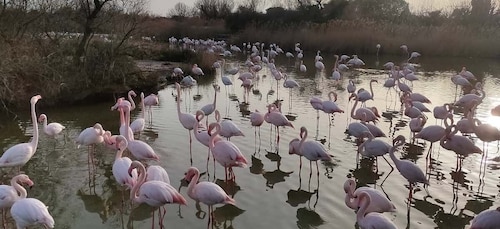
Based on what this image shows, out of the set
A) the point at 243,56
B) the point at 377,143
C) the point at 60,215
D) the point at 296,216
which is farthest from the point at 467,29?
the point at 60,215

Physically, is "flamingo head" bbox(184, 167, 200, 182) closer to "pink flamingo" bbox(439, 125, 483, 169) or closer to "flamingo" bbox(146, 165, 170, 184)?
"flamingo" bbox(146, 165, 170, 184)

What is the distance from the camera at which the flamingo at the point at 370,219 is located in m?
4.43

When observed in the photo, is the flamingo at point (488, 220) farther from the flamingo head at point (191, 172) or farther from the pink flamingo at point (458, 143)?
the flamingo head at point (191, 172)

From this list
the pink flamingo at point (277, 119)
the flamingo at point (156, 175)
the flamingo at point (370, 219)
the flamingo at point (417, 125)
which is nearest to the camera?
the flamingo at point (370, 219)

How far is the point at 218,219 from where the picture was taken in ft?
18.9

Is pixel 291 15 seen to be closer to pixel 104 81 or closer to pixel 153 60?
pixel 153 60

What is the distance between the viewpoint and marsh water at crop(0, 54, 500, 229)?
18.9ft

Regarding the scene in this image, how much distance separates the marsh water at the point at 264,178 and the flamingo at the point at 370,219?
2.96ft

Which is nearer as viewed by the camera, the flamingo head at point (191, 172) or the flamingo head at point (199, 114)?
the flamingo head at point (191, 172)

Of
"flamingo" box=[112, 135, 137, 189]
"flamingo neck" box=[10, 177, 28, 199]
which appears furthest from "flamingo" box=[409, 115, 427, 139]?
"flamingo neck" box=[10, 177, 28, 199]

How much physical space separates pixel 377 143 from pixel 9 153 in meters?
5.48

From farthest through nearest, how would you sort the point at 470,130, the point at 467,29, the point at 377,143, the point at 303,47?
1. the point at 303,47
2. the point at 467,29
3. the point at 470,130
4. the point at 377,143

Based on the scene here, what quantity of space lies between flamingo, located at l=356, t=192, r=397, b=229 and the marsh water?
0.90 meters

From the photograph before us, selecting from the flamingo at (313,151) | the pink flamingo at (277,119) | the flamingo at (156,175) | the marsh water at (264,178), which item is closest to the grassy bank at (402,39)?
the marsh water at (264,178)
